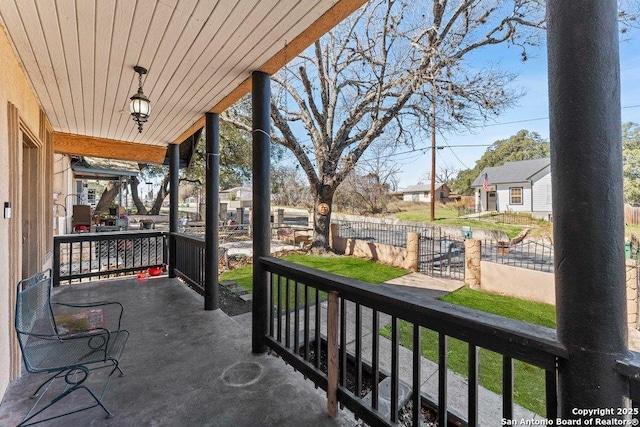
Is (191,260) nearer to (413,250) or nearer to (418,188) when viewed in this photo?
(413,250)

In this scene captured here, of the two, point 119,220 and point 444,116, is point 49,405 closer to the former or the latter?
point 119,220

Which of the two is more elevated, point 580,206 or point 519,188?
point 519,188

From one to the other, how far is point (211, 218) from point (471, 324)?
11.2 ft

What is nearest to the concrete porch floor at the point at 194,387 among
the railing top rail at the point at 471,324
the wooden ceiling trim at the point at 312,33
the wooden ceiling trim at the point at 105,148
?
the railing top rail at the point at 471,324

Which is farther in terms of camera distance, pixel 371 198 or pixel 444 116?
pixel 371 198

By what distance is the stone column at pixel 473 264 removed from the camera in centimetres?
620

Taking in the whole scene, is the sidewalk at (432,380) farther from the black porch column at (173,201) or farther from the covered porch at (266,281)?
the black porch column at (173,201)

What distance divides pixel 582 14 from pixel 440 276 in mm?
6807

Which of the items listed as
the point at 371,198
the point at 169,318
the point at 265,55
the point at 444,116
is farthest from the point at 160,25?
the point at 371,198

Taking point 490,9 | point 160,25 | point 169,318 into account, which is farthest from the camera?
point 490,9

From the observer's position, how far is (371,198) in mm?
19812

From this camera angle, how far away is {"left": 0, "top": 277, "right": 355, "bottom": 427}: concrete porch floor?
1.88 meters

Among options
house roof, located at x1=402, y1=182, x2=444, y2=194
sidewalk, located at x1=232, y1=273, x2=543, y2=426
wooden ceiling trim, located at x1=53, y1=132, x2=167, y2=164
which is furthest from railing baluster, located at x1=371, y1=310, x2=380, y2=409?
house roof, located at x1=402, y1=182, x2=444, y2=194

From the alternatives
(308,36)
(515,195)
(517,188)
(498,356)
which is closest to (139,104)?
(308,36)
